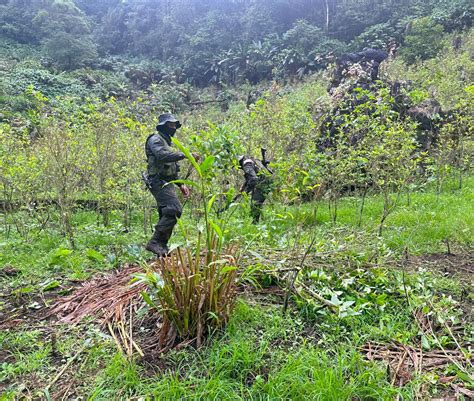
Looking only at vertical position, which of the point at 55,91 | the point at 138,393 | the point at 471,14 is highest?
the point at 471,14

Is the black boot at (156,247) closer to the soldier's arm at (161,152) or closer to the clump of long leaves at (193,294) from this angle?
the soldier's arm at (161,152)

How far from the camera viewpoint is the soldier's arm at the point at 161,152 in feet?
12.3

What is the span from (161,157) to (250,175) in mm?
2494

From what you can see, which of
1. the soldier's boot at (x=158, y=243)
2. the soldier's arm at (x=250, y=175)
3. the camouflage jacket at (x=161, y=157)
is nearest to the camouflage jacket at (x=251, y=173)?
the soldier's arm at (x=250, y=175)

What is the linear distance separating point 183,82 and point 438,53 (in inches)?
624

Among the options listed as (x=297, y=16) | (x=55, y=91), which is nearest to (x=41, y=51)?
(x=55, y=91)

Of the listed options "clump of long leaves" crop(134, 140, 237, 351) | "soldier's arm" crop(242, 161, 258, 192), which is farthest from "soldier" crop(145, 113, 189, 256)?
"soldier's arm" crop(242, 161, 258, 192)

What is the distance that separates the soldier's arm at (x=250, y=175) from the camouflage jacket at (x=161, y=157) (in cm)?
203

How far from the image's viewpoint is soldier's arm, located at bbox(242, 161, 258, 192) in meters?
6.04

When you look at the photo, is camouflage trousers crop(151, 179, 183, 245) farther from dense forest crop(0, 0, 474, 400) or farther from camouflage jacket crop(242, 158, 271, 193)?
camouflage jacket crop(242, 158, 271, 193)

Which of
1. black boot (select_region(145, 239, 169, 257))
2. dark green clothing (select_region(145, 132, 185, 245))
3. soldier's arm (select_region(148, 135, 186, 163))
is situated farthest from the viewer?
black boot (select_region(145, 239, 169, 257))

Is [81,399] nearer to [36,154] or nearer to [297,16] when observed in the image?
[36,154]

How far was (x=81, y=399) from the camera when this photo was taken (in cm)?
191

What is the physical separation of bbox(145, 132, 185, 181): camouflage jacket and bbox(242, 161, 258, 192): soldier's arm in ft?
6.66
